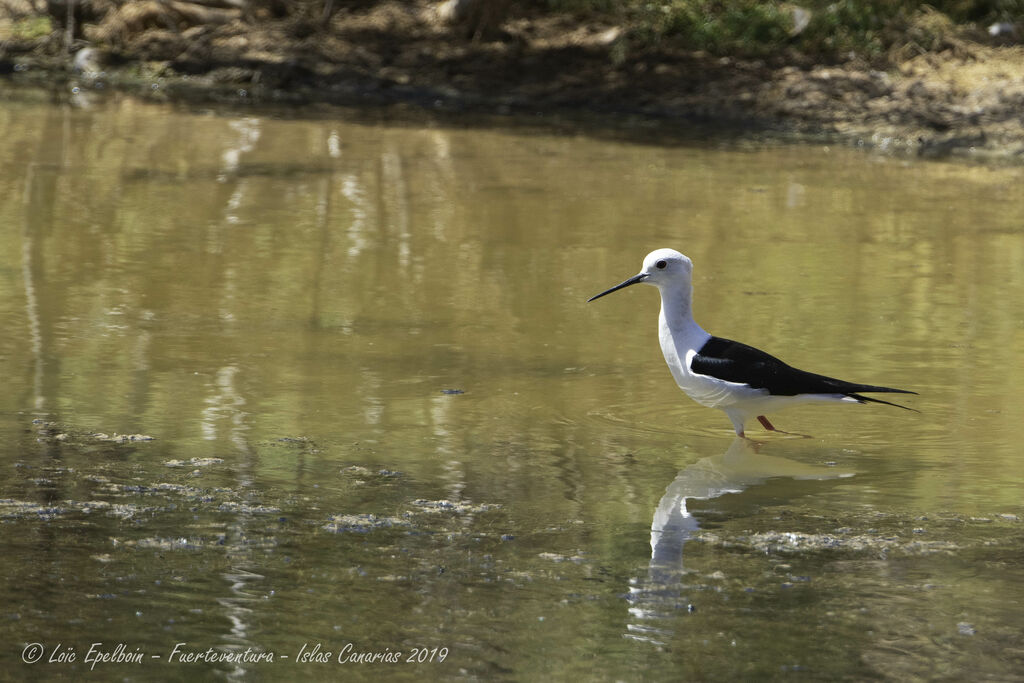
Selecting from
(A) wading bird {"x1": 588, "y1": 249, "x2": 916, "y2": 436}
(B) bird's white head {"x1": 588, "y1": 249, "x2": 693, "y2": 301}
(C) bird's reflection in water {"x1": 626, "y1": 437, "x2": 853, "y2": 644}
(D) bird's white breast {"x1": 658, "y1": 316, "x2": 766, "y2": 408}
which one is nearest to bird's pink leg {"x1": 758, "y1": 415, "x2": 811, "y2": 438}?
(A) wading bird {"x1": 588, "y1": 249, "x2": 916, "y2": 436}

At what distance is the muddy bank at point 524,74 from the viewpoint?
18906mm

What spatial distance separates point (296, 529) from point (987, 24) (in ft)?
63.8

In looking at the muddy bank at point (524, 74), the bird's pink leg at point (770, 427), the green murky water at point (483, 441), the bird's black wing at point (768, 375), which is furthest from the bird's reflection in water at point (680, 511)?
the muddy bank at point (524, 74)

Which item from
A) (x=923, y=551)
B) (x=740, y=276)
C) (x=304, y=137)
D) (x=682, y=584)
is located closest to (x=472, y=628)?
(x=682, y=584)

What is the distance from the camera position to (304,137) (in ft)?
55.6

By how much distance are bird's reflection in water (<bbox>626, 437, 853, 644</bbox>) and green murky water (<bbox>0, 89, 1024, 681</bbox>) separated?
0.02 metres

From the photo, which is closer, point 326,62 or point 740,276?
point 740,276

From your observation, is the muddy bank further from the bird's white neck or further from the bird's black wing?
the bird's black wing

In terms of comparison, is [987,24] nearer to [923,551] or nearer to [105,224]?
[105,224]

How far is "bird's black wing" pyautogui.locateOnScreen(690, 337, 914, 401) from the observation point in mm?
6578

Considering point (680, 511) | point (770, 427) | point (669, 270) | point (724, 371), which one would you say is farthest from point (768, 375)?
point (680, 511)

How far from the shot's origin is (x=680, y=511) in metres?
5.77

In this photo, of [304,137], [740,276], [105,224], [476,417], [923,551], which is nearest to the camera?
[923,551]

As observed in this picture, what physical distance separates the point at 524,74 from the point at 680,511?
1661 cm
